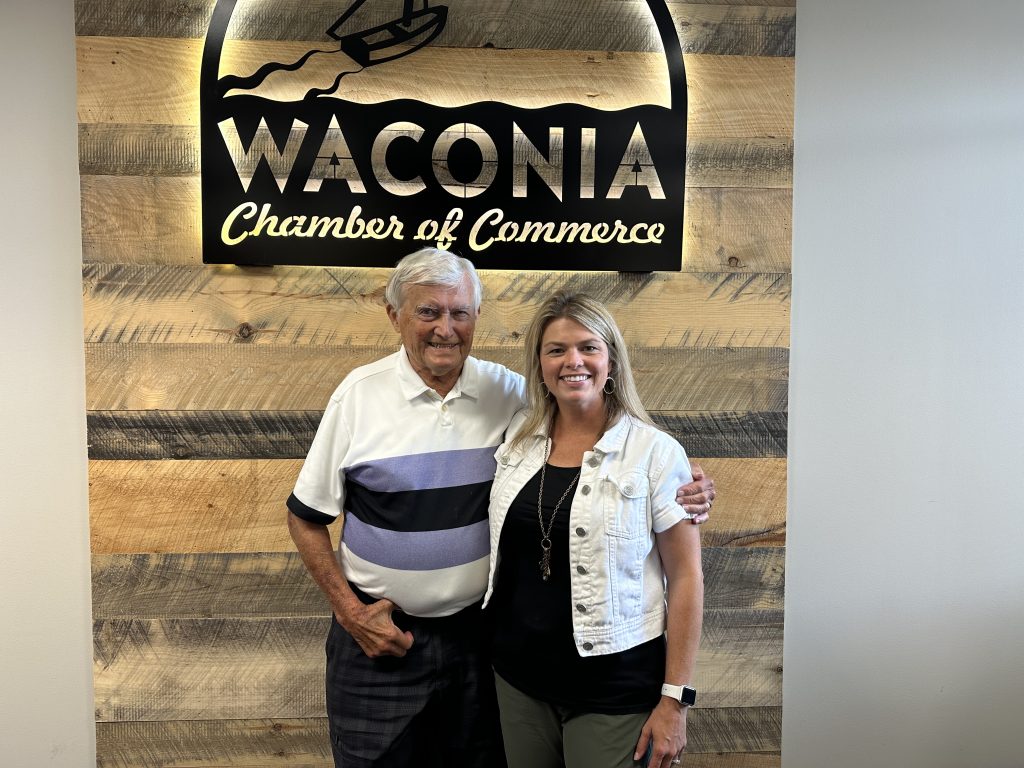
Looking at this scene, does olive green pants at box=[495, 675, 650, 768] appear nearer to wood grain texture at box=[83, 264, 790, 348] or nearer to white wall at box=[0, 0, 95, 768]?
wood grain texture at box=[83, 264, 790, 348]

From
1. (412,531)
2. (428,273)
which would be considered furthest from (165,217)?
(412,531)

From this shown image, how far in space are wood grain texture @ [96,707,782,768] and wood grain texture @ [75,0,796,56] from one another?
2.19 metres

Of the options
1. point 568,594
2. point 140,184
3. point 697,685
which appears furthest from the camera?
point 697,685

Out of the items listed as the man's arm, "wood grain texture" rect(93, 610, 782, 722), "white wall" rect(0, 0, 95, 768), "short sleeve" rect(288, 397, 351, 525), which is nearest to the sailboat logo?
"white wall" rect(0, 0, 95, 768)

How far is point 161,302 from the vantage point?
Result: 2.32 m

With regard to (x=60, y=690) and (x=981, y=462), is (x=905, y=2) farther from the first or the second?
(x=60, y=690)

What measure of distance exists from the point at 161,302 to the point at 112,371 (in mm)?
267

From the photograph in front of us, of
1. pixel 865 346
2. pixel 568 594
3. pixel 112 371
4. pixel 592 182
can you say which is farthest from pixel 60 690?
pixel 865 346

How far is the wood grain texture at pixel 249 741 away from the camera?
7.83 ft

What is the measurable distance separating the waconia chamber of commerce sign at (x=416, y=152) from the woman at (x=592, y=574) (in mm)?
779

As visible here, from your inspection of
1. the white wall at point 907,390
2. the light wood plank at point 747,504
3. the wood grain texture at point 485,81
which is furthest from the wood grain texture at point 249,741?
the wood grain texture at point 485,81

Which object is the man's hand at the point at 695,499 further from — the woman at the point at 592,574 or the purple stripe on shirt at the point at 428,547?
the purple stripe on shirt at the point at 428,547

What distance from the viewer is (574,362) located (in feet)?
5.31

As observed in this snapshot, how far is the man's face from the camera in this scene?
1764 millimetres
